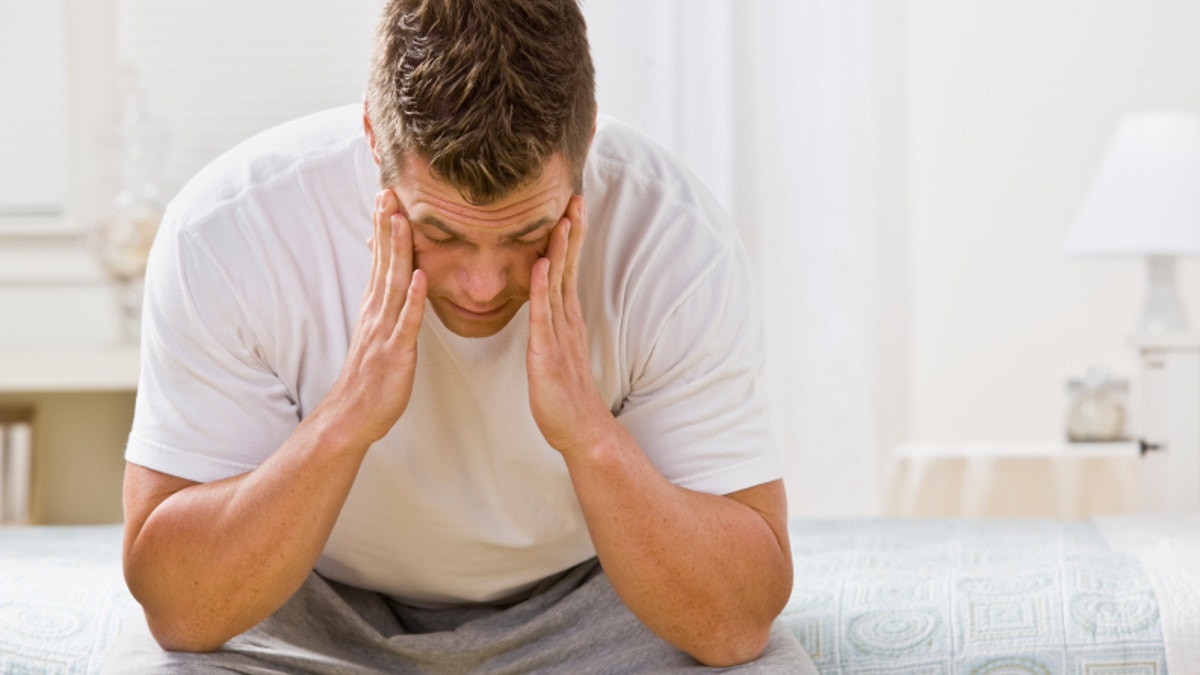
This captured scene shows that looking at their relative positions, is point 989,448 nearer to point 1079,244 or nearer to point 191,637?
point 1079,244

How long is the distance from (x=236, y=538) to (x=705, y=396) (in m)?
0.42

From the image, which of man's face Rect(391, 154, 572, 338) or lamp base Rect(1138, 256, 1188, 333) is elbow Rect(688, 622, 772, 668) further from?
lamp base Rect(1138, 256, 1188, 333)

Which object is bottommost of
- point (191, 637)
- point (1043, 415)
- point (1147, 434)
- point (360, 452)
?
point (1043, 415)

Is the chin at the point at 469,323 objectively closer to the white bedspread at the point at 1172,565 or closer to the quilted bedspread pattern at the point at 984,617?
the quilted bedspread pattern at the point at 984,617

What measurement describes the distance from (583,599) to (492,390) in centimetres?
24

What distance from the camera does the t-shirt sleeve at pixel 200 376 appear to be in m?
1.17

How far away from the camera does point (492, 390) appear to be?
4.11 feet

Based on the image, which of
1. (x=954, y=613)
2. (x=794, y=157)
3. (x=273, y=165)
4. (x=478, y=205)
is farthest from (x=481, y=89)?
(x=794, y=157)

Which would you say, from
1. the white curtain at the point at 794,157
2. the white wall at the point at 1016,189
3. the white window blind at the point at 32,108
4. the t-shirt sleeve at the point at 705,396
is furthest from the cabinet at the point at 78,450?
the t-shirt sleeve at the point at 705,396

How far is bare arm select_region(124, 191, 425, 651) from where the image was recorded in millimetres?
1136

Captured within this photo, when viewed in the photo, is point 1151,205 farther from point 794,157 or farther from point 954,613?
point 954,613

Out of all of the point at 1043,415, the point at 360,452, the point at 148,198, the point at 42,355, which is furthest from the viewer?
the point at 1043,415

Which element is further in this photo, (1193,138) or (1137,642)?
(1193,138)

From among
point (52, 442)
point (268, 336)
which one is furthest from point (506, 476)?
point (52, 442)
